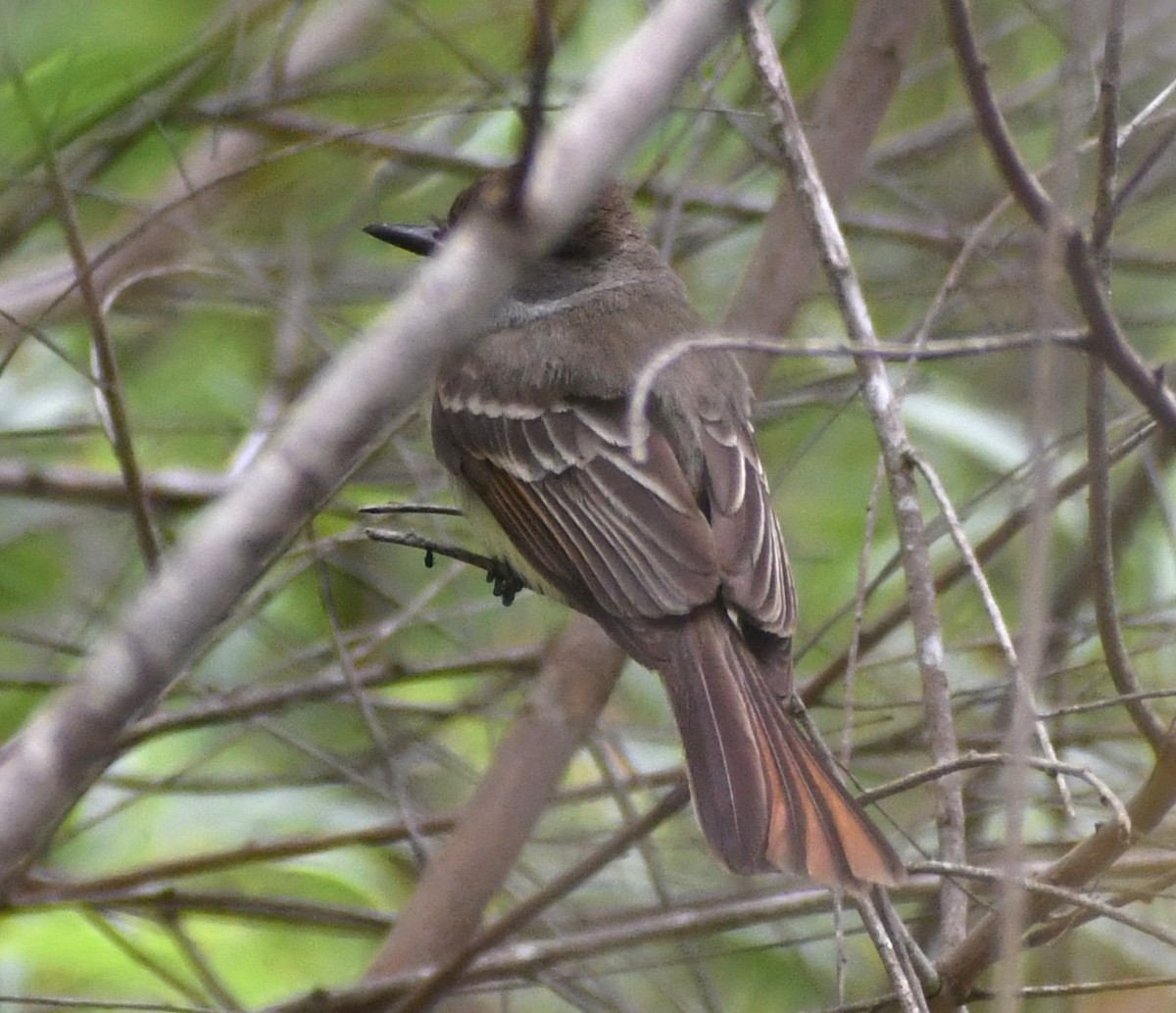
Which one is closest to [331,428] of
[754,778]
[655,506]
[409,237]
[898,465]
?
[898,465]

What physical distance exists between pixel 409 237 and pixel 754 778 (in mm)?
1614

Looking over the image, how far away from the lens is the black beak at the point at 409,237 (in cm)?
360

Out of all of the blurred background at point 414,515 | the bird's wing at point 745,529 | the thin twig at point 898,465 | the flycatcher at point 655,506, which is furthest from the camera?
the blurred background at point 414,515

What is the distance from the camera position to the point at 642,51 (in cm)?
116

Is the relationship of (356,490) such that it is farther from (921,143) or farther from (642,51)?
(642,51)

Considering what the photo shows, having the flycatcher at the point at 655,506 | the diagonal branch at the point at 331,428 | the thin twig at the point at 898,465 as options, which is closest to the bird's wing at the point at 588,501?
the flycatcher at the point at 655,506

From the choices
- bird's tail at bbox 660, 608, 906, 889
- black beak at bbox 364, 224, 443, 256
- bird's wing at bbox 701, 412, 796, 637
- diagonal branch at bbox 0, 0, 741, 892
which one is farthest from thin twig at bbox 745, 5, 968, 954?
black beak at bbox 364, 224, 443, 256

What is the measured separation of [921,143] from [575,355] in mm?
1874

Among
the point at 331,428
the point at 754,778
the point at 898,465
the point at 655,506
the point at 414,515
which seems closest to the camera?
the point at 331,428

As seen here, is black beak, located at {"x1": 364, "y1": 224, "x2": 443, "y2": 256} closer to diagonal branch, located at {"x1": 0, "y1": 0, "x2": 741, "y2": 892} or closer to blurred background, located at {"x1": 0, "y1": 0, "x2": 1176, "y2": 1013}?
blurred background, located at {"x1": 0, "y1": 0, "x2": 1176, "y2": 1013}

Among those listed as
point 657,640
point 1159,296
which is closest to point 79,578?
point 657,640

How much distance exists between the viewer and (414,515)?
14.0 feet

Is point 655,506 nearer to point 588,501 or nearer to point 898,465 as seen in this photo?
point 588,501

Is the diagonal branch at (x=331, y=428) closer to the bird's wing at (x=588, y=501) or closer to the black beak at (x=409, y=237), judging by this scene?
the bird's wing at (x=588, y=501)
